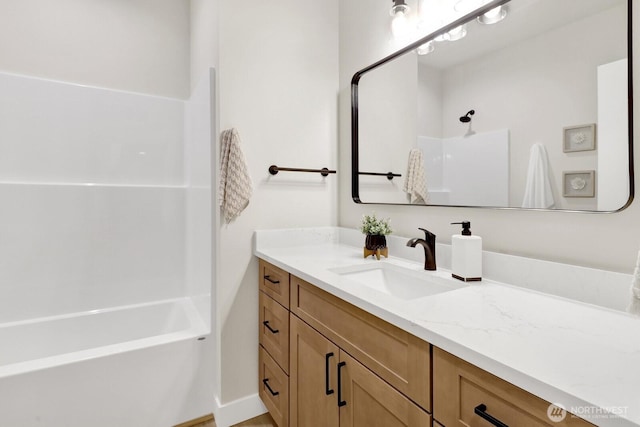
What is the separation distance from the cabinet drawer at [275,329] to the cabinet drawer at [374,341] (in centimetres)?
23

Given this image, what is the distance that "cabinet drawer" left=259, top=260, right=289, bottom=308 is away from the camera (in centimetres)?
143

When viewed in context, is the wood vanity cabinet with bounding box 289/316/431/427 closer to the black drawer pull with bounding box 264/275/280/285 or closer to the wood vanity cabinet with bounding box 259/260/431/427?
the wood vanity cabinet with bounding box 259/260/431/427

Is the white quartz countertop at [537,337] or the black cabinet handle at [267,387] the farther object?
the black cabinet handle at [267,387]

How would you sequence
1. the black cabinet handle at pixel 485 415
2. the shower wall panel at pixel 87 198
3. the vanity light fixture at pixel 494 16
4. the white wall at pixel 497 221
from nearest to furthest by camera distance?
the black cabinet handle at pixel 485 415, the white wall at pixel 497 221, the vanity light fixture at pixel 494 16, the shower wall panel at pixel 87 198

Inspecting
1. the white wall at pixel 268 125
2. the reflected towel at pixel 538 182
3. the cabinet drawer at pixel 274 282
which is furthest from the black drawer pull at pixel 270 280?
the reflected towel at pixel 538 182

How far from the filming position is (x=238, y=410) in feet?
5.64

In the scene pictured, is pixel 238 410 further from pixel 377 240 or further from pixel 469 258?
pixel 469 258

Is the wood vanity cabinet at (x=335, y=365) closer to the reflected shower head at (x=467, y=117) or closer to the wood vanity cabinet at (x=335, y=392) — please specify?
the wood vanity cabinet at (x=335, y=392)

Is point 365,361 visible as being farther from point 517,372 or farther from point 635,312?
point 635,312

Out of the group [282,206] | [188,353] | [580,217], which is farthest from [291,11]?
[188,353]

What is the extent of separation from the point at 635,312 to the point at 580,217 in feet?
1.42

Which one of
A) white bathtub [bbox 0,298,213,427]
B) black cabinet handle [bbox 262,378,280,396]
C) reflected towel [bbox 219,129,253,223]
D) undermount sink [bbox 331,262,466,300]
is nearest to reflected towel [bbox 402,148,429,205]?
undermount sink [bbox 331,262,466,300]

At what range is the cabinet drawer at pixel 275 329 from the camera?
4.71 ft

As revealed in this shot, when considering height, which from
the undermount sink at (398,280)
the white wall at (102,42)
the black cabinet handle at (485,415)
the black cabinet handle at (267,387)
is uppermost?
the white wall at (102,42)
